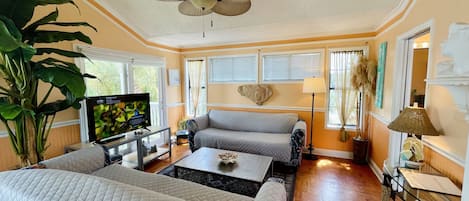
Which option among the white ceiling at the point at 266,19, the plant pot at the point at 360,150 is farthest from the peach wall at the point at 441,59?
the plant pot at the point at 360,150

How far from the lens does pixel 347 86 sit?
360cm

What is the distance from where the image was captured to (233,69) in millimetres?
4523

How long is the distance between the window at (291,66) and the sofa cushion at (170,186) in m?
2.89

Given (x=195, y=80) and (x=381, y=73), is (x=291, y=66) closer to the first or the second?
(x=381, y=73)

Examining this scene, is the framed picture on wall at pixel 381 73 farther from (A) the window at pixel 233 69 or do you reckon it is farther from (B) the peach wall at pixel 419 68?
(A) the window at pixel 233 69

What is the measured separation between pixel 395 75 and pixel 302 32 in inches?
63.5

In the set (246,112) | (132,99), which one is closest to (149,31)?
(132,99)

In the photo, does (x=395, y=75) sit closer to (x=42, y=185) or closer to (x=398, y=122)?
(x=398, y=122)

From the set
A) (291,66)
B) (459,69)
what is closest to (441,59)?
(459,69)

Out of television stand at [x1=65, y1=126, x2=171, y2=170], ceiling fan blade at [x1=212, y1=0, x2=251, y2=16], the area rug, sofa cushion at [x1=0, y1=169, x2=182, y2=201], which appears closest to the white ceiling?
ceiling fan blade at [x1=212, y1=0, x2=251, y2=16]

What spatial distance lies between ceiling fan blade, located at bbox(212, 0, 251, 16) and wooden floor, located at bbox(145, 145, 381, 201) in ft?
7.30

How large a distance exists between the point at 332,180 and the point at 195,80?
11.3 feet

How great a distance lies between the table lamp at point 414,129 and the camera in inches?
65.3

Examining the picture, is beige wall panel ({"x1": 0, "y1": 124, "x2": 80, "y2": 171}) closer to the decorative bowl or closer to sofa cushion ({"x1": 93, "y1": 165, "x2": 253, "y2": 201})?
sofa cushion ({"x1": 93, "y1": 165, "x2": 253, "y2": 201})
